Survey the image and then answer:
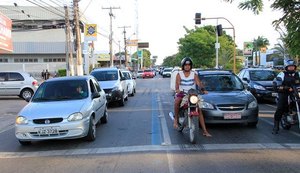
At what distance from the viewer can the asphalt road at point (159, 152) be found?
6.86 m

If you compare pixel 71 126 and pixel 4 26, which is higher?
pixel 4 26

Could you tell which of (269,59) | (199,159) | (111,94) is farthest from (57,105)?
(269,59)

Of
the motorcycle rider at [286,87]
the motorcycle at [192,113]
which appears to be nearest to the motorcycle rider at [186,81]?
the motorcycle at [192,113]

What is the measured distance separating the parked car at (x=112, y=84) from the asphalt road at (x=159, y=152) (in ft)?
17.5

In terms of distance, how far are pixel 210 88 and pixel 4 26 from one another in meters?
22.4

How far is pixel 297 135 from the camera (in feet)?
31.3

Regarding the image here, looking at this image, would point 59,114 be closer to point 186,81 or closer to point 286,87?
point 186,81

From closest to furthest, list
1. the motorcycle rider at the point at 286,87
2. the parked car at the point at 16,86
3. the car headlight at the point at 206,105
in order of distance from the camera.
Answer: the motorcycle rider at the point at 286,87
the car headlight at the point at 206,105
the parked car at the point at 16,86

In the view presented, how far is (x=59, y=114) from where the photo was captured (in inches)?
337

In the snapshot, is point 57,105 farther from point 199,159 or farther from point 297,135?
point 297,135

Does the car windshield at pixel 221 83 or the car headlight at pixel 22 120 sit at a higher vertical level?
the car windshield at pixel 221 83

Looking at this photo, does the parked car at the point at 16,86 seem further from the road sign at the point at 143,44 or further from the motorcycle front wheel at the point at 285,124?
the road sign at the point at 143,44

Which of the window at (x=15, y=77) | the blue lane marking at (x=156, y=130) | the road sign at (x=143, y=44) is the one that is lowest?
the blue lane marking at (x=156, y=130)

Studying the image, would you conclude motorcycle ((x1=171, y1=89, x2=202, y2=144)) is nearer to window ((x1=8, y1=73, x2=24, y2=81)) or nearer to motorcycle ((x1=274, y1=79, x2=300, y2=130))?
motorcycle ((x1=274, y1=79, x2=300, y2=130))
